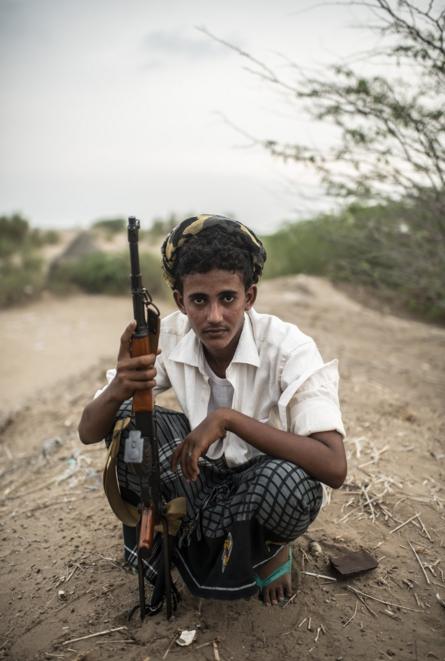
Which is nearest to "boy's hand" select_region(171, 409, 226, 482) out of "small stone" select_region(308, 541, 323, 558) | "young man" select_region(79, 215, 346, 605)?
"young man" select_region(79, 215, 346, 605)

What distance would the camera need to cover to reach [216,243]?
1.65 m

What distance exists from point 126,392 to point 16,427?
9.60ft

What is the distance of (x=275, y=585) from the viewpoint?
172 centimetres

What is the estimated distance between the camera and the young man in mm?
1526

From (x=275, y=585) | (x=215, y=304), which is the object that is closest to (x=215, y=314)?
(x=215, y=304)

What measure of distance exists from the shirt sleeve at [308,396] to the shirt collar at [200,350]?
14 cm

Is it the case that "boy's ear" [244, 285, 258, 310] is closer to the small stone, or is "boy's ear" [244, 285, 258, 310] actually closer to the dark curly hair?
the dark curly hair

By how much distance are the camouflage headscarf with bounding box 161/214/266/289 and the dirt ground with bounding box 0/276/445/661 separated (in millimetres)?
1180

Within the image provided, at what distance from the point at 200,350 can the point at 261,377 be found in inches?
10.1

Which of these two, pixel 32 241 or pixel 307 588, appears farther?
pixel 32 241

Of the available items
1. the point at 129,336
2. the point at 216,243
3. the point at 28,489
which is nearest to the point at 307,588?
the point at 129,336

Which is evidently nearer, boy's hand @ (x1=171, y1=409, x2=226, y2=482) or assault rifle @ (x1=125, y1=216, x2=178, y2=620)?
assault rifle @ (x1=125, y1=216, x2=178, y2=620)

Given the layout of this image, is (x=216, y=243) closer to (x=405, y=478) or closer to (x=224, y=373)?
(x=224, y=373)

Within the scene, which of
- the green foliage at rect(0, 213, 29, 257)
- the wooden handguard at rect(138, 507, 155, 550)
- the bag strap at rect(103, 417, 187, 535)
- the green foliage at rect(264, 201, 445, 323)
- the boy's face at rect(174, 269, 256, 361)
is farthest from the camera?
the green foliage at rect(0, 213, 29, 257)
